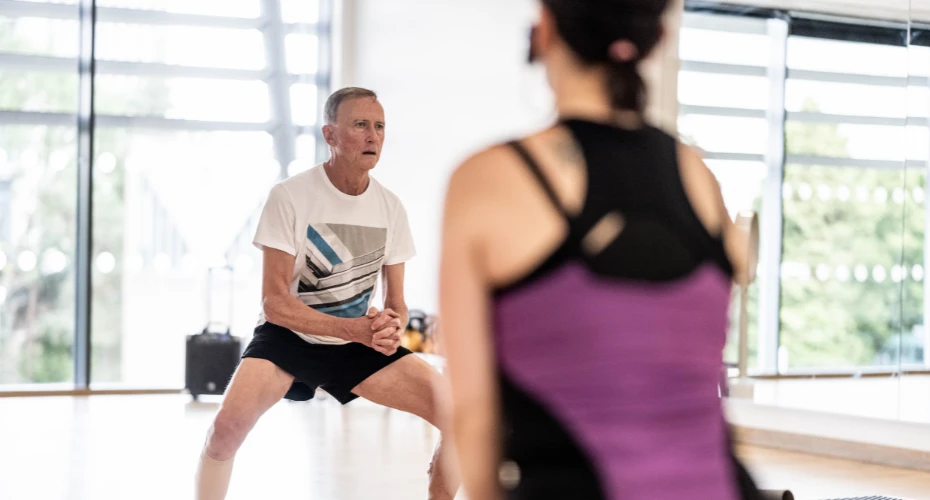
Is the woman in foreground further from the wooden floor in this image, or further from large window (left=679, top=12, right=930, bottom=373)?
large window (left=679, top=12, right=930, bottom=373)

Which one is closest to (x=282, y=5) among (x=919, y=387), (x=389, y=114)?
(x=389, y=114)

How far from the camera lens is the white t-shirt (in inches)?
120

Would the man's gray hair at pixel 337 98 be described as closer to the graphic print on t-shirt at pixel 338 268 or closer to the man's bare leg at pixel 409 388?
the graphic print on t-shirt at pixel 338 268

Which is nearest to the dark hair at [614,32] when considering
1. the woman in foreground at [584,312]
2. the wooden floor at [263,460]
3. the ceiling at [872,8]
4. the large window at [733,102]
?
the woman in foreground at [584,312]

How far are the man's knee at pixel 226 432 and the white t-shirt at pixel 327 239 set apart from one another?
12.1 inches

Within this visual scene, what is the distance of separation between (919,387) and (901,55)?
1439 millimetres

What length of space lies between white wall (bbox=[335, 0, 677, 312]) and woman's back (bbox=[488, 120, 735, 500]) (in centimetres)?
507

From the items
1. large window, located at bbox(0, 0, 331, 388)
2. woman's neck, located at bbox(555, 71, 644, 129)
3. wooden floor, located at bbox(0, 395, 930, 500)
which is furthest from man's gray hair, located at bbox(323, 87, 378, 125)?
large window, located at bbox(0, 0, 331, 388)

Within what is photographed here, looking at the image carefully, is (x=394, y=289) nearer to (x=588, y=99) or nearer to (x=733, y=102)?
(x=588, y=99)

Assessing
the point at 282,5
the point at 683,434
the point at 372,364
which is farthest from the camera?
the point at 282,5

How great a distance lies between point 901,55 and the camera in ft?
16.3

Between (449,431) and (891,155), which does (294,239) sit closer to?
(449,431)

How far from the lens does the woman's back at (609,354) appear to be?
37.2 inches

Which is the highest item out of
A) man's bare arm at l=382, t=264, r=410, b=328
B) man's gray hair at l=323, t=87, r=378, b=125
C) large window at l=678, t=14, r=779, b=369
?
large window at l=678, t=14, r=779, b=369
